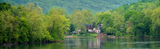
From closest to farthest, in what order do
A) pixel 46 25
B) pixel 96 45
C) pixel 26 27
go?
pixel 96 45, pixel 26 27, pixel 46 25

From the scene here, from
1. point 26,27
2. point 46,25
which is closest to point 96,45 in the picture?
point 26,27

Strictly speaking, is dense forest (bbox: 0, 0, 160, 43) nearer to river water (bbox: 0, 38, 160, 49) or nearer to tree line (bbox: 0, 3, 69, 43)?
tree line (bbox: 0, 3, 69, 43)

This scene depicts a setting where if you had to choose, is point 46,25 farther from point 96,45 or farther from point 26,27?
point 96,45

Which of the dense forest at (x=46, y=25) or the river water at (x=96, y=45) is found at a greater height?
the dense forest at (x=46, y=25)

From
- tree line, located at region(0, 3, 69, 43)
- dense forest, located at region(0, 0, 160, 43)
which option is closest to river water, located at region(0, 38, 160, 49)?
tree line, located at region(0, 3, 69, 43)

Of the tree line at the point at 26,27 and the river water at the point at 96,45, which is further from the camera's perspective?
the tree line at the point at 26,27

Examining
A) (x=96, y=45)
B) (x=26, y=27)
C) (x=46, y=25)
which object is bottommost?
(x=96, y=45)

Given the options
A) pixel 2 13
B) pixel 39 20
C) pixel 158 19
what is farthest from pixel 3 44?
pixel 158 19

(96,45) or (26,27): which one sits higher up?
(26,27)

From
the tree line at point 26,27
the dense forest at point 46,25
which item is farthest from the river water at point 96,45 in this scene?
the dense forest at point 46,25

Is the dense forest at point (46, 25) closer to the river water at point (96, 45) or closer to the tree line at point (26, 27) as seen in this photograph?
the tree line at point (26, 27)

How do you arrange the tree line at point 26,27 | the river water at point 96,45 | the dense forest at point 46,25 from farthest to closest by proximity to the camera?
the dense forest at point 46,25 → the tree line at point 26,27 → the river water at point 96,45

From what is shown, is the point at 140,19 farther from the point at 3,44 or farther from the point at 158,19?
the point at 3,44

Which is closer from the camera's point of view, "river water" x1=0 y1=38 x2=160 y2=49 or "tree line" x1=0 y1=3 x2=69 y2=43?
"river water" x1=0 y1=38 x2=160 y2=49
